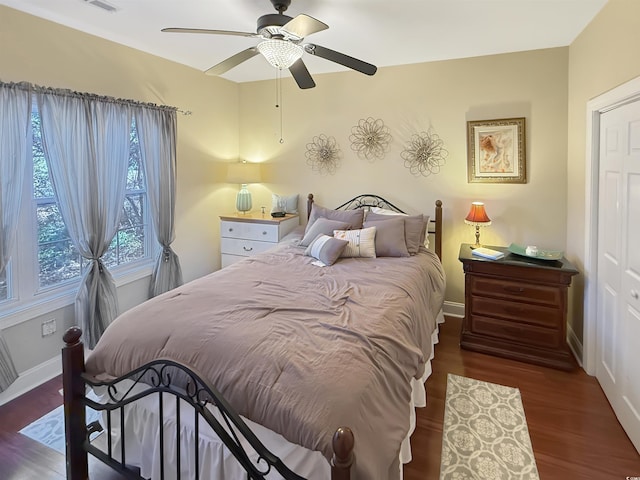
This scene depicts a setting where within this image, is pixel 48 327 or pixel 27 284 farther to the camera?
pixel 48 327

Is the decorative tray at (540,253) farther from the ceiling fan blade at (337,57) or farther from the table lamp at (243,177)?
the table lamp at (243,177)

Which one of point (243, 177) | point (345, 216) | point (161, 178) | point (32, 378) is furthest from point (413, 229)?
point (32, 378)

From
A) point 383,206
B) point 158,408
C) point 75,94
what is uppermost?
point 75,94

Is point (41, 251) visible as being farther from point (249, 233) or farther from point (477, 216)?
point (477, 216)

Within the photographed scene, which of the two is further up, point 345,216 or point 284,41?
point 284,41

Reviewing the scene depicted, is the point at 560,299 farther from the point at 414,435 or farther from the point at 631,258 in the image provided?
the point at 414,435

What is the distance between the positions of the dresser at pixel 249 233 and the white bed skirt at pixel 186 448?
256cm

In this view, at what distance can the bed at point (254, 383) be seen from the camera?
1361 mm

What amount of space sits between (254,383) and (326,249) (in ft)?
5.62

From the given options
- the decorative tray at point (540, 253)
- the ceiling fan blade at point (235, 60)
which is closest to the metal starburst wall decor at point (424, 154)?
the decorative tray at point (540, 253)

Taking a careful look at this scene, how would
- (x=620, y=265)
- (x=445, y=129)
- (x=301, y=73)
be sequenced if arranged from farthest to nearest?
(x=445, y=129)
(x=301, y=73)
(x=620, y=265)

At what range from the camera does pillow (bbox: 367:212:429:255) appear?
339cm

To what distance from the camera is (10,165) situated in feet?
8.30

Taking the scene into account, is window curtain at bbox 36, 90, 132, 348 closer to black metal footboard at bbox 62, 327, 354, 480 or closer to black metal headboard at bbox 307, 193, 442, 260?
black metal footboard at bbox 62, 327, 354, 480
